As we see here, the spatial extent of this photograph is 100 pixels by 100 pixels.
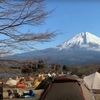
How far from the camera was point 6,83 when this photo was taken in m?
8.11

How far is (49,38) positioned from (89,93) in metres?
6.18

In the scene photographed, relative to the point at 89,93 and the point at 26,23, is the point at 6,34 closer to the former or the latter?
the point at 26,23

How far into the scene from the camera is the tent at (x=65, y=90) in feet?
43.3

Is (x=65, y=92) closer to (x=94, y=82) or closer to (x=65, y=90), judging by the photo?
(x=65, y=90)

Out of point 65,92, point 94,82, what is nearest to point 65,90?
point 65,92

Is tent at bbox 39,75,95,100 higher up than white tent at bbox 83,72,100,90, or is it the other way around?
tent at bbox 39,75,95,100

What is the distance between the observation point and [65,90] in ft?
43.9

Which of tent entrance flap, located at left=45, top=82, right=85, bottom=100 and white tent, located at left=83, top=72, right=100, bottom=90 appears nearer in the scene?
tent entrance flap, located at left=45, top=82, right=85, bottom=100

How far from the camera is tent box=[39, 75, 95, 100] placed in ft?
43.3

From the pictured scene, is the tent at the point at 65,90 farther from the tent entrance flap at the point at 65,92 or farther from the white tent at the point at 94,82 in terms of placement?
the white tent at the point at 94,82

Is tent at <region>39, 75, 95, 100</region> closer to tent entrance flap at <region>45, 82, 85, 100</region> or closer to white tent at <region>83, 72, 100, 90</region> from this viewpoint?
tent entrance flap at <region>45, 82, 85, 100</region>

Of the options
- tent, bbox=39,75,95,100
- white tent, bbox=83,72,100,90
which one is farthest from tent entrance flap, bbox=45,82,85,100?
white tent, bbox=83,72,100,90

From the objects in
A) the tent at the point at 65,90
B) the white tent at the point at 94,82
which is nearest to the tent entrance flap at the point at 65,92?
the tent at the point at 65,90

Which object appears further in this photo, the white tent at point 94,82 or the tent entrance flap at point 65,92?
the white tent at point 94,82
